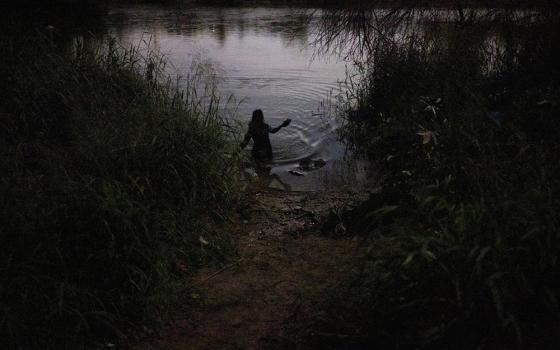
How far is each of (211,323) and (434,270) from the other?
1.50 metres

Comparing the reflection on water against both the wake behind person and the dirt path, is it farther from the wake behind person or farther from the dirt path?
the dirt path

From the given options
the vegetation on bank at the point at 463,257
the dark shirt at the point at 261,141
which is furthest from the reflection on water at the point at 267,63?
the vegetation on bank at the point at 463,257

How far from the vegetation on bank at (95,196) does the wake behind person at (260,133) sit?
1017 millimetres

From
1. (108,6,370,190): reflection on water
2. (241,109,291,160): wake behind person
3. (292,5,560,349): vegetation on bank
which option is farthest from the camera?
(108,6,370,190): reflection on water

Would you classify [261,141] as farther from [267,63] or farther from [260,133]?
[267,63]

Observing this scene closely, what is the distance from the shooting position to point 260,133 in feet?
24.2

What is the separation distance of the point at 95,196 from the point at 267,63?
37.1ft

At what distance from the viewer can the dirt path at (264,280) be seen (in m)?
3.35

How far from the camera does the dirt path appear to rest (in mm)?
3354

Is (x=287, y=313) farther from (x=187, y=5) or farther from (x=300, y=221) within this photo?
(x=187, y=5)

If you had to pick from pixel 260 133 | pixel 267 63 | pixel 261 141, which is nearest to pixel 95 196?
pixel 260 133

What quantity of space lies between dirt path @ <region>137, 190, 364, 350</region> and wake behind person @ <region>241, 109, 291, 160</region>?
1849 millimetres

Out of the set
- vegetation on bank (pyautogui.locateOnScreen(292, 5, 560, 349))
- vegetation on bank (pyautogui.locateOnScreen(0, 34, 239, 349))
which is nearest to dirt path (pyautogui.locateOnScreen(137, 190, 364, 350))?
vegetation on bank (pyautogui.locateOnScreen(0, 34, 239, 349))

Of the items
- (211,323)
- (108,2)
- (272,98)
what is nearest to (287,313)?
(211,323)
